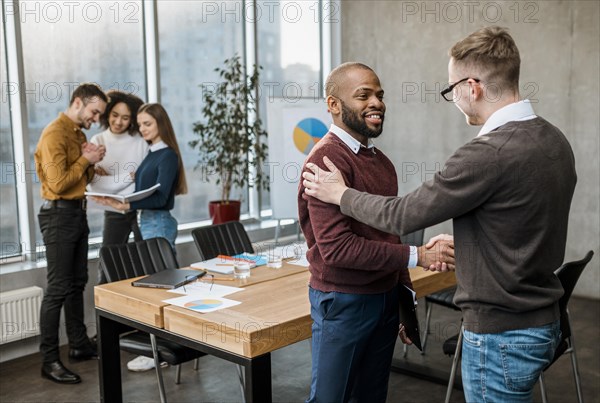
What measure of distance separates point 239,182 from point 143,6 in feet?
5.72

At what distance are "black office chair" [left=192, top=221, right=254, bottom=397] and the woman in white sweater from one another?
2.50ft

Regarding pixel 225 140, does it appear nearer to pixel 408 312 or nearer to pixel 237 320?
pixel 237 320

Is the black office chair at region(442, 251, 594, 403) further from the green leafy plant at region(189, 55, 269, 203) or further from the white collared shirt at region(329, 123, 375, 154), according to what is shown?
the green leafy plant at region(189, 55, 269, 203)

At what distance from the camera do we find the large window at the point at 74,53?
4.76 m

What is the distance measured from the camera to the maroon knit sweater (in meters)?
2.08

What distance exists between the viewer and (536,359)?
5.81 feet

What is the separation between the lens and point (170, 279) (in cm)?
307

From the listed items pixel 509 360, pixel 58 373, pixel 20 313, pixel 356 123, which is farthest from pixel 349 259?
pixel 20 313

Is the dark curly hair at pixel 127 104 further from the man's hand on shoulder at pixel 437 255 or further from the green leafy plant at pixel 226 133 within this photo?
the man's hand on shoulder at pixel 437 255

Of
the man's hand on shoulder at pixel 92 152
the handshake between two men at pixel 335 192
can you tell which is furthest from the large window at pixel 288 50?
the handshake between two men at pixel 335 192

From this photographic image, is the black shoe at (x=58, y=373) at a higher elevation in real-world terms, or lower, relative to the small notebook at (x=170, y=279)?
lower

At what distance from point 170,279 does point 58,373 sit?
1484 mm

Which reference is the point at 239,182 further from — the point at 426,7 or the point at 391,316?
the point at 391,316

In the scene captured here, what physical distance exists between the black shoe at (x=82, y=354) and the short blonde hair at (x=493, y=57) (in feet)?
11.5
